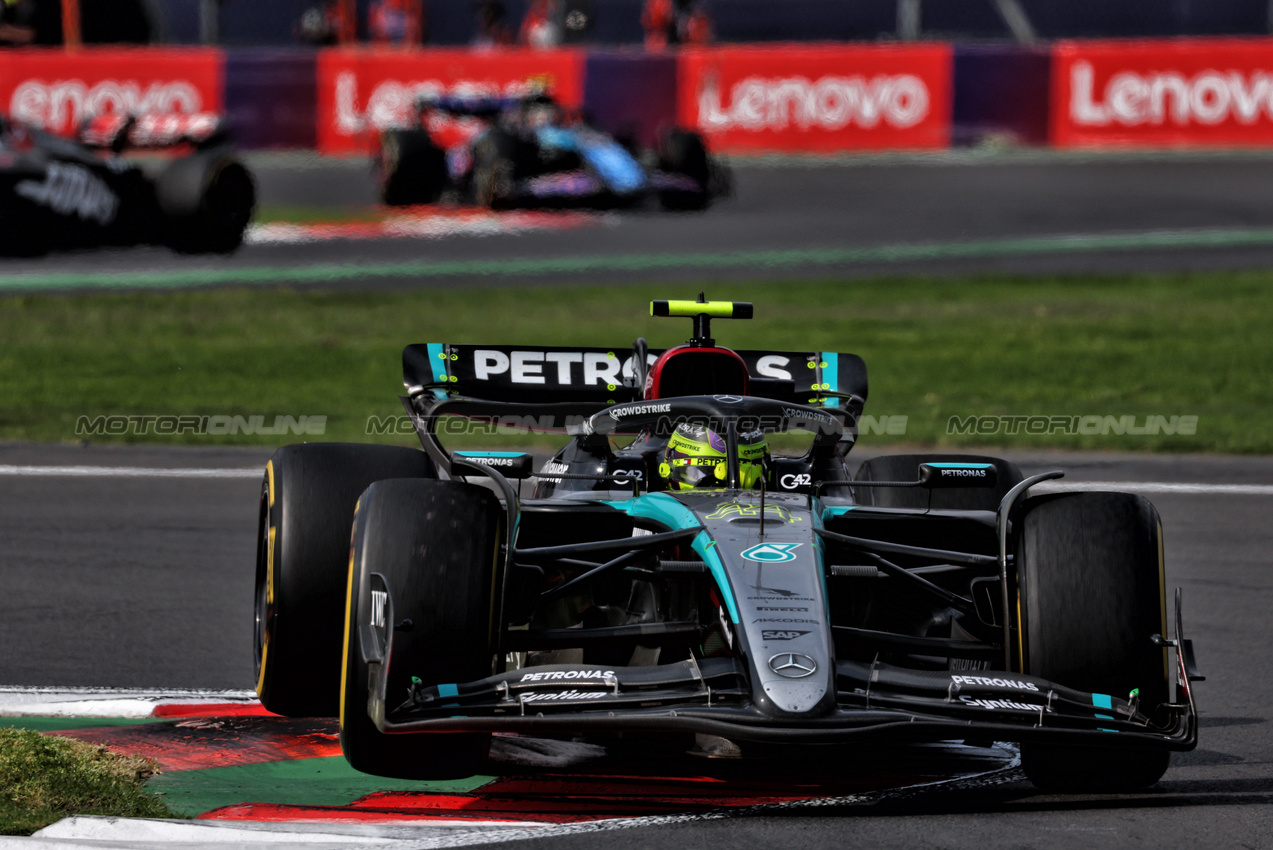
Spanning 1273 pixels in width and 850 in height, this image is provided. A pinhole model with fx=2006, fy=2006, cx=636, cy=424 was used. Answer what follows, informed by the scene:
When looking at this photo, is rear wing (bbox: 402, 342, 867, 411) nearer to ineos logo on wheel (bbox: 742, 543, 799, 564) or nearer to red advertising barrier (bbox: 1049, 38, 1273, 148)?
ineos logo on wheel (bbox: 742, 543, 799, 564)

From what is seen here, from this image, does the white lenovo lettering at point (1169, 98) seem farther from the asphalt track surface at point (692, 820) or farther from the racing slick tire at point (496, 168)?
the asphalt track surface at point (692, 820)

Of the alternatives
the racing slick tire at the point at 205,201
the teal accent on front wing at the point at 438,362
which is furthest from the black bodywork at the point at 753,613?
the racing slick tire at the point at 205,201

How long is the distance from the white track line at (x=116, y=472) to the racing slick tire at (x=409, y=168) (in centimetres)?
1050

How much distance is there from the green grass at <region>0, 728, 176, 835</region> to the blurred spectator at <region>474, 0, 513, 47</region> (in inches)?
939

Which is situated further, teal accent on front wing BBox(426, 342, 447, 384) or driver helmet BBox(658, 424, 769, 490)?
teal accent on front wing BBox(426, 342, 447, 384)

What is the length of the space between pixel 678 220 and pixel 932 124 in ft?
19.7

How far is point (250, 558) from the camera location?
9.24 meters

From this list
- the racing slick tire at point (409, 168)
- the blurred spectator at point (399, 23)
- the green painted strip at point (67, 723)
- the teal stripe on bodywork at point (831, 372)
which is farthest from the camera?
the blurred spectator at point (399, 23)

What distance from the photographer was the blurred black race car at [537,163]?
21.5 meters

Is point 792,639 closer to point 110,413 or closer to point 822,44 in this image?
point 110,413

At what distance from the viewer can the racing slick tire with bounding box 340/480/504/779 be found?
212 inches

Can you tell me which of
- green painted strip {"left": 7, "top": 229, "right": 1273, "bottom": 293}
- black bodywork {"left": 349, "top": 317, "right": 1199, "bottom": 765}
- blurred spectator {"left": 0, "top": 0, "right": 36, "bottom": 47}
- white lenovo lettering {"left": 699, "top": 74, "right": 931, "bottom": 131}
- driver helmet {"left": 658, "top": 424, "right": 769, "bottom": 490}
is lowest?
black bodywork {"left": 349, "top": 317, "right": 1199, "bottom": 765}

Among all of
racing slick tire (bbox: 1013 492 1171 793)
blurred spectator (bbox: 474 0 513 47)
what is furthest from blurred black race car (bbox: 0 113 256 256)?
racing slick tire (bbox: 1013 492 1171 793)

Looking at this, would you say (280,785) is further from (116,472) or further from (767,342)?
(767,342)
